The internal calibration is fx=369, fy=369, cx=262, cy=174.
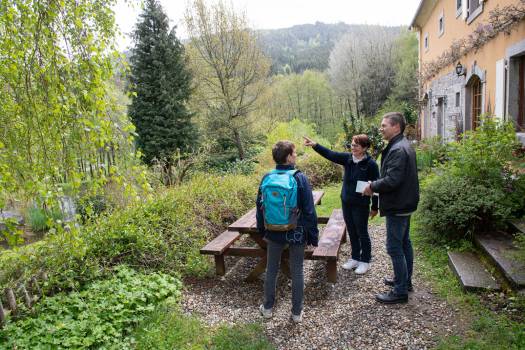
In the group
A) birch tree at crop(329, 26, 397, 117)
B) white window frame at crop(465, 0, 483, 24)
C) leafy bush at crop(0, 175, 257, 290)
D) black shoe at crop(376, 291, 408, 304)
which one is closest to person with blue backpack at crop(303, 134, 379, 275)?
black shoe at crop(376, 291, 408, 304)

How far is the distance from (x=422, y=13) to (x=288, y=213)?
16984 millimetres

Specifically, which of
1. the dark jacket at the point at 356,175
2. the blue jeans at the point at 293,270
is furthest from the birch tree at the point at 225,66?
the blue jeans at the point at 293,270

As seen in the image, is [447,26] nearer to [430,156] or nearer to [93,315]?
[430,156]

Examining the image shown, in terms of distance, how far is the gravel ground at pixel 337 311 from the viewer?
10.4ft

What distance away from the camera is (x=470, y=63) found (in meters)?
9.91

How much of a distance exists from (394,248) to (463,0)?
32.3 feet

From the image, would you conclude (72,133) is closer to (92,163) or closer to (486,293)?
(92,163)

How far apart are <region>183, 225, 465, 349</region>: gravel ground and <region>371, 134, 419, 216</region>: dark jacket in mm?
978

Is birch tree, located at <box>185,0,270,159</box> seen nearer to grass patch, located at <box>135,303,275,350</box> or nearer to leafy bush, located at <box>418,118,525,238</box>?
leafy bush, located at <box>418,118,525,238</box>

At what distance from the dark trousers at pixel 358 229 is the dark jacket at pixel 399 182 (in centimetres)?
75

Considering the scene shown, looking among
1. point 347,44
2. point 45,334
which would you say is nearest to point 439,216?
point 45,334

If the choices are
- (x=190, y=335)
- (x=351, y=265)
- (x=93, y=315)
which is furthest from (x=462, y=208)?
(x=93, y=315)

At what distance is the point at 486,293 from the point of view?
11.7 ft

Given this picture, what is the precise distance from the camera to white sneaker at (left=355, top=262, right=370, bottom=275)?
4426 millimetres
